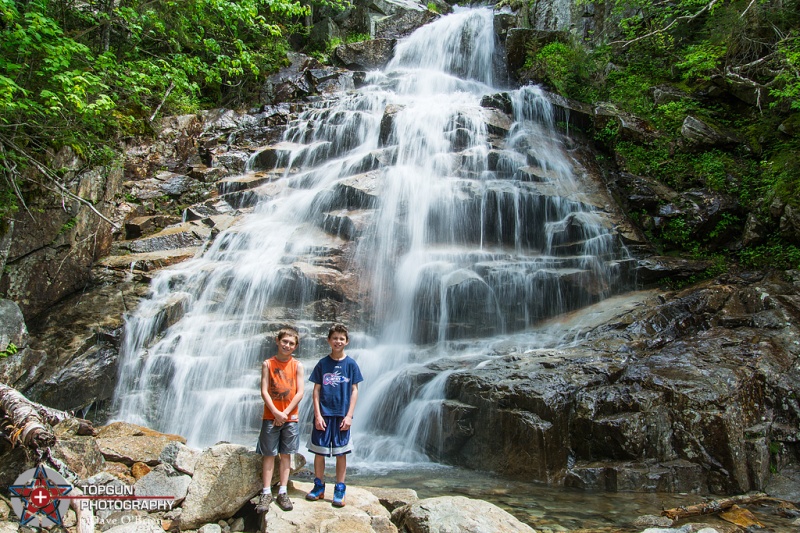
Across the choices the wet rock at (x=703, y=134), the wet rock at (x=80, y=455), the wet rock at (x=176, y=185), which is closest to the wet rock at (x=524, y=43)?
the wet rock at (x=703, y=134)

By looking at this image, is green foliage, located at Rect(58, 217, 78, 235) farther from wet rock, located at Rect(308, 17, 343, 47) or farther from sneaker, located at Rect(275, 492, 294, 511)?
wet rock, located at Rect(308, 17, 343, 47)

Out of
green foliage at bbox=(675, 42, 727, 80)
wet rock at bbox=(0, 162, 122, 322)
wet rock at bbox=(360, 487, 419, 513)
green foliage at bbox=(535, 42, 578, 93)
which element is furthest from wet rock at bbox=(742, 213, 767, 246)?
wet rock at bbox=(0, 162, 122, 322)

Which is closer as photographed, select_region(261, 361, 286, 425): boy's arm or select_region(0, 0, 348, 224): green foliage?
select_region(261, 361, 286, 425): boy's arm

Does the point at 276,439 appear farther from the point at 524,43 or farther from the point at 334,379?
the point at 524,43

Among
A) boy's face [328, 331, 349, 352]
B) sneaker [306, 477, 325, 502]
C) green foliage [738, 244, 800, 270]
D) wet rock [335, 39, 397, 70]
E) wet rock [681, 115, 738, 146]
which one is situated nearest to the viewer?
sneaker [306, 477, 325, 502]

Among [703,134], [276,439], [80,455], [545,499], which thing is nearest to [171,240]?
[80,455]

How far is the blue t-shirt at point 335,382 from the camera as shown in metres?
3.94

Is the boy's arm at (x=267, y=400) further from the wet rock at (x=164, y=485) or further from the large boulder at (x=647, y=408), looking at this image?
the large boulder at (x=647, y=408)

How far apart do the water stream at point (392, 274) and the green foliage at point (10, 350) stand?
149cm

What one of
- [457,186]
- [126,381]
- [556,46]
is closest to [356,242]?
[457,186]

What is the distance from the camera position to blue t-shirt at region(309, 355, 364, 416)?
3.94 m

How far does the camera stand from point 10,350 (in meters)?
7.00

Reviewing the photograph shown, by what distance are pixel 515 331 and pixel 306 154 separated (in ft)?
29.1

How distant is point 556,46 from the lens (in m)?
15.6
